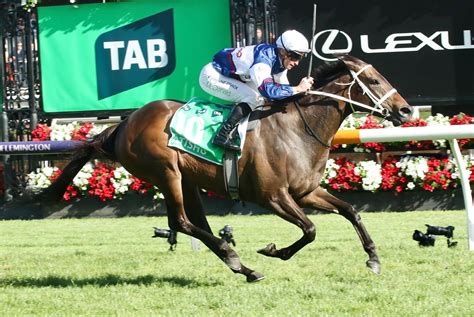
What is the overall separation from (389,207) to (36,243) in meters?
4.27

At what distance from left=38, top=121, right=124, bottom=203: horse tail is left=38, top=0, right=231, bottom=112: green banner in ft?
15.2

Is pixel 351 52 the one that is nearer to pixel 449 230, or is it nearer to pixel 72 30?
pixel 72 30

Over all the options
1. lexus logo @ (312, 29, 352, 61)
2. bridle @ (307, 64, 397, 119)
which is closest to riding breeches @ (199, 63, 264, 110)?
bridle @ (307, 64, 397, 119)

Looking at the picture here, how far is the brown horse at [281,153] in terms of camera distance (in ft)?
23.6

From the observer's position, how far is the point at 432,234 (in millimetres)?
8383

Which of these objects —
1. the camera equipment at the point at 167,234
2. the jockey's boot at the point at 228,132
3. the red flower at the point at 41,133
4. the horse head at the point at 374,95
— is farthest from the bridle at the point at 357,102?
the red flower at the point at 41,133

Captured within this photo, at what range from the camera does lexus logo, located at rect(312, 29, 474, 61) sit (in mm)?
12094

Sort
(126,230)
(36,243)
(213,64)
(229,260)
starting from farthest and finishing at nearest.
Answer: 1. (126,230)
2. (36,243)
3. (213,64)
4. (229,260)

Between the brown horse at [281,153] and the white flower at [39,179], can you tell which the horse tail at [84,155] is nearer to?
the brown horse at [281,153]

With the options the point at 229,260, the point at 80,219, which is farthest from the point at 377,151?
the point at 229,260

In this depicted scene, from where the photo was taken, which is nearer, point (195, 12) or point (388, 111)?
point (388, 111)

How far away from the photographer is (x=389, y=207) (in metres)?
12.2

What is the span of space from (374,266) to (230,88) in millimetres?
1671

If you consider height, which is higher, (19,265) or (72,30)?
(72,30)
